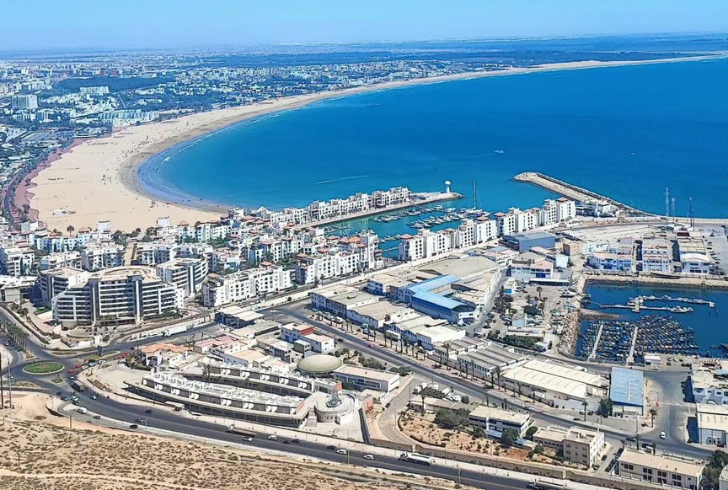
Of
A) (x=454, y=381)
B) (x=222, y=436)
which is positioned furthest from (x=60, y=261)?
(x=454, y=381)

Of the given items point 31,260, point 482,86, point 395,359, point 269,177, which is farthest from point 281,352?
point 482,86

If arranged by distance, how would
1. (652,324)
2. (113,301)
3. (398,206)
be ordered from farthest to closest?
(398,206), (113,301), (652,324)

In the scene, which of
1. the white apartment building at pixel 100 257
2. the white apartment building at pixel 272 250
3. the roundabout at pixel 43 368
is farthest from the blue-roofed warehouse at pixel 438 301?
the white apartment building at pixel 100 257

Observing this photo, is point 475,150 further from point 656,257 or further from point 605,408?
point 605,408

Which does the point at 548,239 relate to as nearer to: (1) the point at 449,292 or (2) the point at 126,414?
(1) the point at 449,292

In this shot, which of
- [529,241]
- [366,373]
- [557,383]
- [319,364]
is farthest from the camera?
[529,241]

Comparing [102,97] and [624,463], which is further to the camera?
[102,97]

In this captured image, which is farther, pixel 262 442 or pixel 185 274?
pixel 185 274
